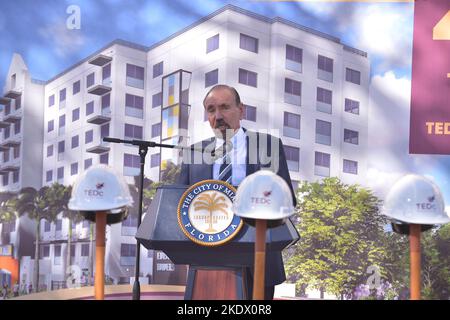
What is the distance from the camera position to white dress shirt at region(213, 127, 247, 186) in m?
2.28

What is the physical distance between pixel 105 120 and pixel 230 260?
5.58 ft

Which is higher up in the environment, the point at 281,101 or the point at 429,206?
the point at 281,101

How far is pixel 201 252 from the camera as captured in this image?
209 centimetres

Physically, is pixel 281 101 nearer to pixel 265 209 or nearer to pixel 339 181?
pixel 339 181

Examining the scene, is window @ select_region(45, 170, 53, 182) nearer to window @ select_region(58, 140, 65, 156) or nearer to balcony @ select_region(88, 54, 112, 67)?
window @ select_region(58, 140, 65, 156)

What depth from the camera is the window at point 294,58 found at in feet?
11.3

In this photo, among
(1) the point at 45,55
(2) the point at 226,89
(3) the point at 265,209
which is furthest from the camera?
(1) the point at 45,55

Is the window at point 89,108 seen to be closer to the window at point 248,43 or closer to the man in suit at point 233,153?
the window at point 248,43

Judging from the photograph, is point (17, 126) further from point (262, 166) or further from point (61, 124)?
point (262, 166)

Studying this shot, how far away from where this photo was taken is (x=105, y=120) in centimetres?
344

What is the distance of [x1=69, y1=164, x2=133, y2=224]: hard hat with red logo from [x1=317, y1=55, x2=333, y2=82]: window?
212cm

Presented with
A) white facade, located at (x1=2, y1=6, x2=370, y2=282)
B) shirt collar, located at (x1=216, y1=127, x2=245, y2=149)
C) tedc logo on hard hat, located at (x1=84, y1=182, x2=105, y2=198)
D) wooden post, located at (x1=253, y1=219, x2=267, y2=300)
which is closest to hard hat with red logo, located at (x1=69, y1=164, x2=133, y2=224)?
tedc logo on hard hat, located at (x1=84, y1=182, x2=105, y2=198)
